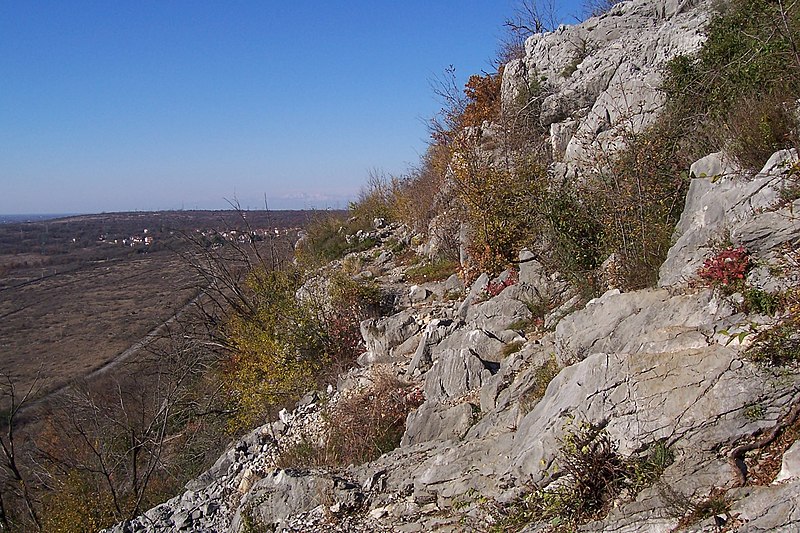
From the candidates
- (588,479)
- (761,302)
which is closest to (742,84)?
(761,302)

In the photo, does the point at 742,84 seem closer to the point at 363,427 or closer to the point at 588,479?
the point at 588,479

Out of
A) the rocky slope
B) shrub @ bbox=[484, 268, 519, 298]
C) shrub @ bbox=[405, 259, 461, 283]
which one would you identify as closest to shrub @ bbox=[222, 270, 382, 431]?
shrub @ bbox=[405, 259, 461, 283]

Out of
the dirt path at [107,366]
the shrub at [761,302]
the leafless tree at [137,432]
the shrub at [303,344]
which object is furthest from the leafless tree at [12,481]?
the shrub at [761,302]

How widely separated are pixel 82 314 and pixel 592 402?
58.5m

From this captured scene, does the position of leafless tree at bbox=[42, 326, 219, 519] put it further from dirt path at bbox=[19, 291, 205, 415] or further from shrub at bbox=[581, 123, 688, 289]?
shrub at bbox=[581, 123, 688, 289]

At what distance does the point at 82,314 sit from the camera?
53.8 m

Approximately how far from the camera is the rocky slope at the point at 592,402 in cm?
347

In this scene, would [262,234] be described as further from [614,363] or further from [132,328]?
[132,328]

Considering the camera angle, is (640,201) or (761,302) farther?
(640,201)

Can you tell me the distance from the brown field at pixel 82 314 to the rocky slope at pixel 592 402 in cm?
2066

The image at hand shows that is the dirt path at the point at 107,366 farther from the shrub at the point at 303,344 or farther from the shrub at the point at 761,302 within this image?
the shrub at the point at 761,302

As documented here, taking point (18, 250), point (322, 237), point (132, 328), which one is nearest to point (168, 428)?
point (322, 237)

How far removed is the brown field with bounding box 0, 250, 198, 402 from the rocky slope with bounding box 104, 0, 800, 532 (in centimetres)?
2066

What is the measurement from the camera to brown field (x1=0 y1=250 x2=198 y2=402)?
38.0 m
